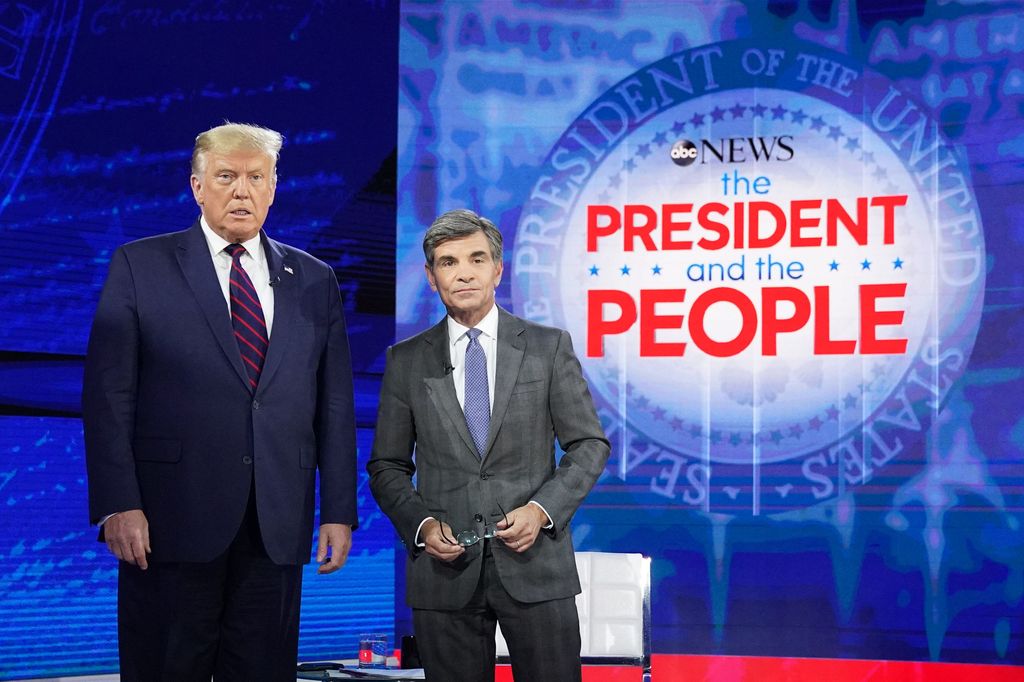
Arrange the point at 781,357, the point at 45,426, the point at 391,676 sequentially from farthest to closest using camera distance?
the point at 781,357 → the point at 45,426 → the point at 391,676

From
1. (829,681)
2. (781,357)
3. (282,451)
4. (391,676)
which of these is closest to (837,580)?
(829,681)

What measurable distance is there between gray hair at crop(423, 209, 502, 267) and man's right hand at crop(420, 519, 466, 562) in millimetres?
612

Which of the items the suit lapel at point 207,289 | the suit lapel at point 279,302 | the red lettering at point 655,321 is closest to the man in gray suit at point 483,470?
the suit lapel at point 279,302

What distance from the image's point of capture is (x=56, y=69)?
14.7 ft

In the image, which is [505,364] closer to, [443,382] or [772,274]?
[443,382]

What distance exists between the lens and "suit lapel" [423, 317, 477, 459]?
8.67 ft

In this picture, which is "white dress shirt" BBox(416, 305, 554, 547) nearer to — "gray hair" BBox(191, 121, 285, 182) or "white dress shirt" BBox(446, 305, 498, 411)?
"white dress shirt" BBox(446, 305, 498, 411)

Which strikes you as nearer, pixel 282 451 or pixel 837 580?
pixel 282 451

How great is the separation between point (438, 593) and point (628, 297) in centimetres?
250

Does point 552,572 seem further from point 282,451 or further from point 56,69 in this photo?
point 56,69

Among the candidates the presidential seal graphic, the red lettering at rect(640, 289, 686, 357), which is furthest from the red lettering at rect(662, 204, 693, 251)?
the red lettering at rect(640, 289, 686, 357)

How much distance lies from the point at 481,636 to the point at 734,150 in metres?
2.82

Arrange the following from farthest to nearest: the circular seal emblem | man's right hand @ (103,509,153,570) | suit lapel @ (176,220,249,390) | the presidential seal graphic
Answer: the presidential seal graphic < the circular seal emblem < suit lapel @ (176,220,249,390) < man's right hand @ (103,509,153,570)

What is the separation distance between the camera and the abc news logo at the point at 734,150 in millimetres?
4789
